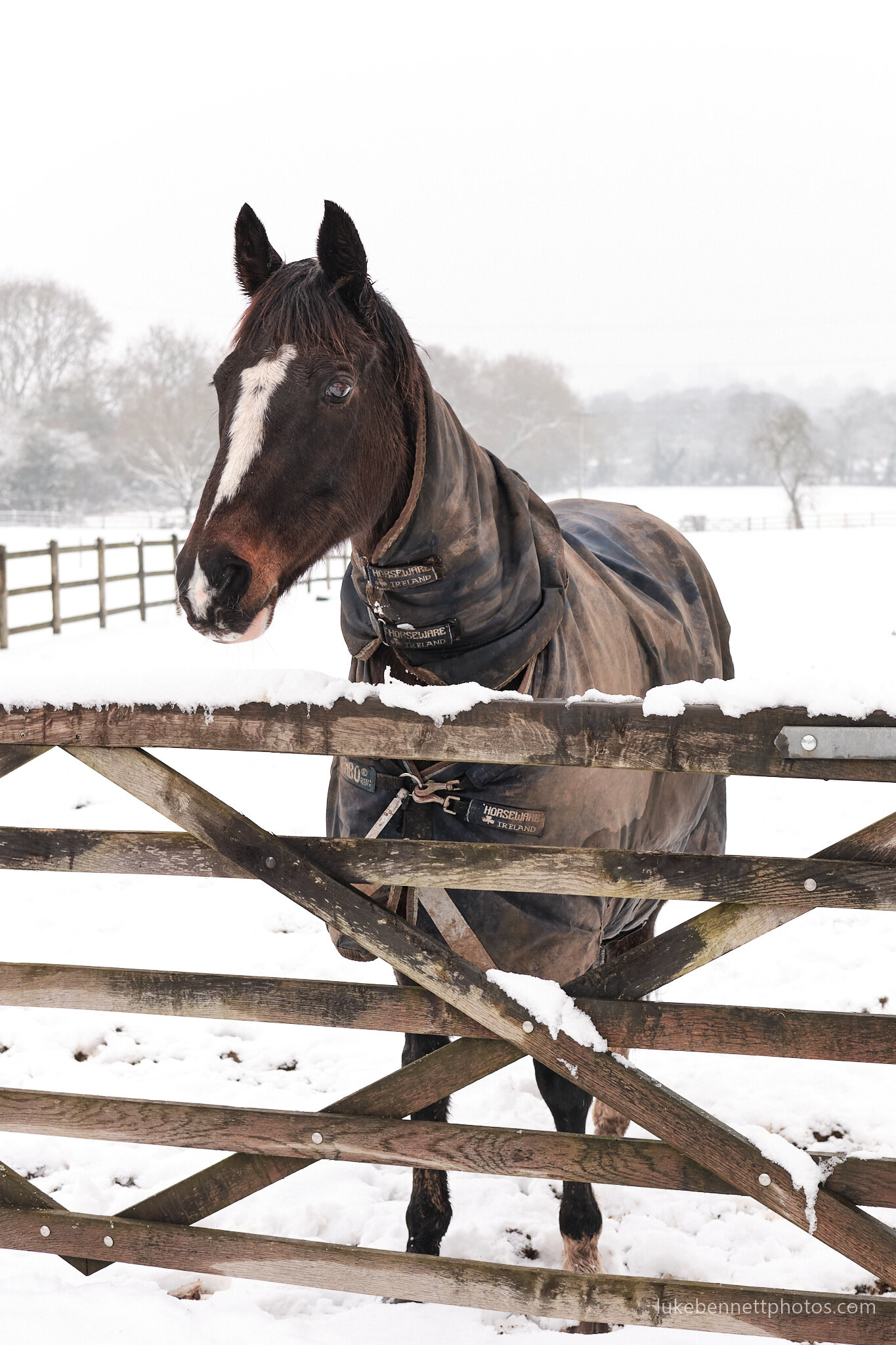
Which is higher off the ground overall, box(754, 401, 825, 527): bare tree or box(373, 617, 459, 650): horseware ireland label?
box(754, 401, 825, 527): bare tree

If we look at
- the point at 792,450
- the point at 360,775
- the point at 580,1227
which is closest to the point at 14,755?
the point at 360,775

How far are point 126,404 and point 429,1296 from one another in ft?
188

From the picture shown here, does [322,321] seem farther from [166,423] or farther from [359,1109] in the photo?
[166,423]

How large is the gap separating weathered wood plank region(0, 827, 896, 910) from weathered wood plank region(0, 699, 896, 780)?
178 millimetres

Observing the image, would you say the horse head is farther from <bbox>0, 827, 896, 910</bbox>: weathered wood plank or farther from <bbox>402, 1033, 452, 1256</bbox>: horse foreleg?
<bbox>402, 1033, 452, 1256</bbox>: horse foreleg

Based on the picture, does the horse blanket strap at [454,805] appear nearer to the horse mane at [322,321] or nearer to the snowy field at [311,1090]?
the snowy field at [311,1090]

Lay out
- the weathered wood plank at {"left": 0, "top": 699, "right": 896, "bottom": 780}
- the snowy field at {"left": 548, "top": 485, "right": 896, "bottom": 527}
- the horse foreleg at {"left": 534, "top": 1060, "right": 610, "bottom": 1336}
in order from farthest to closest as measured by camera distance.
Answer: the snowy field at {"left": 548, "top": 485, "right": 896, "bottom": 527}, the horse foreleg at {"left": 534, "top": 1060, "right": 610, "bottom": 1336}, the weathered wood plank at {"left": 0, "top": 699, "right": 896, "bottom": 780}

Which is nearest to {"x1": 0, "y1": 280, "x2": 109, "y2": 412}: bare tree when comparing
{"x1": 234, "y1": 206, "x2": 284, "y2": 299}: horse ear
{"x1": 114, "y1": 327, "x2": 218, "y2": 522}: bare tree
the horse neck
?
{"x1": 114, "y1": 327, "x2": 218, "y2": 522}: bare tree

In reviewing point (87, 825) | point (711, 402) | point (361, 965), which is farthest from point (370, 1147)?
point (711, 402)

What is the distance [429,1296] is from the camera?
6.74ft

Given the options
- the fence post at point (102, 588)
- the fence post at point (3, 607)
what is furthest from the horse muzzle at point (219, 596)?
the fence post at point (102, 588)

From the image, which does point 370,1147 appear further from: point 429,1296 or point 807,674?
point 807,674

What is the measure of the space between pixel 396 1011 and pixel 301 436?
1.21m

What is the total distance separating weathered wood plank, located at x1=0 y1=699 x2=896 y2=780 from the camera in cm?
170
